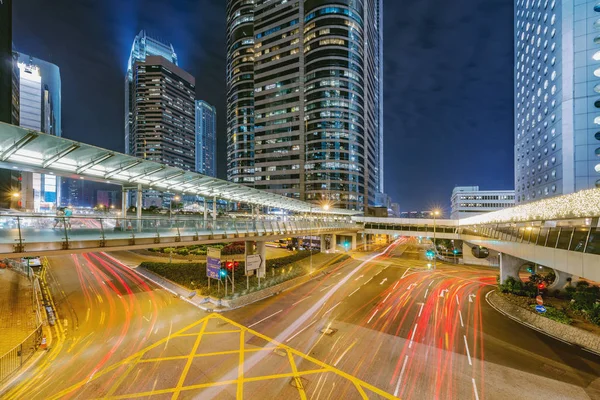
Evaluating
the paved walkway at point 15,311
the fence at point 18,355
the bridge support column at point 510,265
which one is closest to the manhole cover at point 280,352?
the fence at point 18,355

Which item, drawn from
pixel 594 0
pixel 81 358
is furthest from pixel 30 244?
pixel 594 0

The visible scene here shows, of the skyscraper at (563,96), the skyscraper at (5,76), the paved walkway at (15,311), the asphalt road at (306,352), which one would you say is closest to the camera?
the asphalt road at (306,352)

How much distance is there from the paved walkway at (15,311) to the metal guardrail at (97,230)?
6.54 metres

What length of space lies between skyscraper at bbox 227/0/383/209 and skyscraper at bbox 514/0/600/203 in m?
42.2

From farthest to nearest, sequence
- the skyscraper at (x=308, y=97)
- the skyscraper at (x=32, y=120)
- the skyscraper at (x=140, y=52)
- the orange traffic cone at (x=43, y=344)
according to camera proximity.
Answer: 1. the skyscraper at (x=140, y=52)
2. the skyscraper at (x=32, y=120)
3. the skyscraper at (x=308, y=97)
4. the orange traffic cone at (x=43, y=344)

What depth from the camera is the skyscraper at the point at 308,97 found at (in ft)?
257

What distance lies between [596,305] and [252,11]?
120874 millimetres

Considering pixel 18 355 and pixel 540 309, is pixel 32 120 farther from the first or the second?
pixel 540 309

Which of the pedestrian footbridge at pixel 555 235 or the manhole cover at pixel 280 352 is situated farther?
the manhole cover at pixel 280 352

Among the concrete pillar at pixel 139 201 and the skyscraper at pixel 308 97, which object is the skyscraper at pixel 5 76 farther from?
the skyscraper at pixel 308 97

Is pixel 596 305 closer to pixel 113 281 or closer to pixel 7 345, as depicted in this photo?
pixel 7 345

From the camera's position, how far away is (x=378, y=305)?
68.6 ft

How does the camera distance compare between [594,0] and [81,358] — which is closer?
[81,358]

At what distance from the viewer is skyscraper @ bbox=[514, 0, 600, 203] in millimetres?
38656
